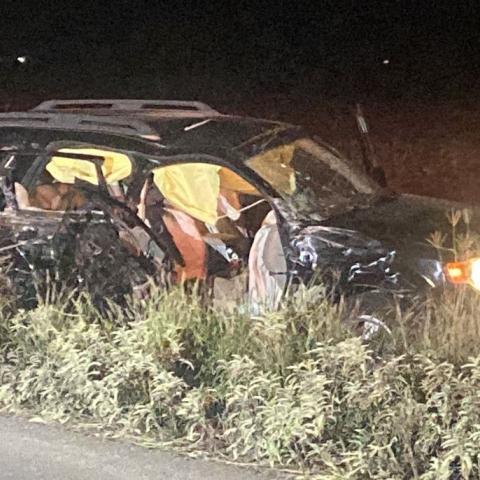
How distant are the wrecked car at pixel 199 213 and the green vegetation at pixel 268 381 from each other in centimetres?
61

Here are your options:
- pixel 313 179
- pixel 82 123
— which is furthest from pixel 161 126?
pixel 313 179

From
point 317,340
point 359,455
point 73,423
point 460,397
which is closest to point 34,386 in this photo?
point 73,423

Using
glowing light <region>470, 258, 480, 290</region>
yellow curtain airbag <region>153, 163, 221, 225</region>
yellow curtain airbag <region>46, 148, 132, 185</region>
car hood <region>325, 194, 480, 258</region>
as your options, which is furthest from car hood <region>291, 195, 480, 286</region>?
yellow curtain airbag <region>46, 148, 132, 185</region>

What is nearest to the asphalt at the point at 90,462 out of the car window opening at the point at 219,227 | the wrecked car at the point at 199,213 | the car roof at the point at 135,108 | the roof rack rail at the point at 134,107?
the wrecked car at the point at 199,213

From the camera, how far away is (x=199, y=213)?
7660 mm

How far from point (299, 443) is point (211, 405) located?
54cm

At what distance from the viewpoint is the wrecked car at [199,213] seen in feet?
23.2

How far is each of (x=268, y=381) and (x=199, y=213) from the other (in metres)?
2.40

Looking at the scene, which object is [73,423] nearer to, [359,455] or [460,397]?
[359,455]

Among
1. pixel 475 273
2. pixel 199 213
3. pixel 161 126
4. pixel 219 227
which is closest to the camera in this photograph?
pixel 475 273

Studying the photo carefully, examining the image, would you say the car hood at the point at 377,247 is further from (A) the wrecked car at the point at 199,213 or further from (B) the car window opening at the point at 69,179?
(B) the car window opening at the point at 69,179

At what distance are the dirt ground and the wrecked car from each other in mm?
4768

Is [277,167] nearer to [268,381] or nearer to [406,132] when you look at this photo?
[268,381]

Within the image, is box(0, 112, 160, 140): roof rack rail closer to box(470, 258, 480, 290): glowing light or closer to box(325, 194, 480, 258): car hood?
box(325, 194, 480, 258): car hood
